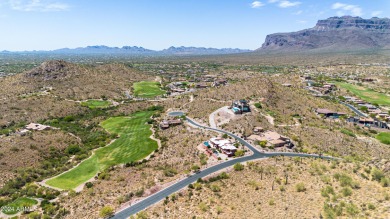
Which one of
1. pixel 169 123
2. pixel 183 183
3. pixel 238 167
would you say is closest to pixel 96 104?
pixel 169 123

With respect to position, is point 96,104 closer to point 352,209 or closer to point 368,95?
point 352,209

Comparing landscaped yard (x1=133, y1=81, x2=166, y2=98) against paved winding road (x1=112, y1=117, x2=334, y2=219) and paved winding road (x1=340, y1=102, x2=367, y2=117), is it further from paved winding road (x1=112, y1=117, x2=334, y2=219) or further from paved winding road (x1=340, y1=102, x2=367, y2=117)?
paved winding road (x1=340, y1=102, x2=367, y2=117)

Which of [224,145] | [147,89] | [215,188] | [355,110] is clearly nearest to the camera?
[215,188]

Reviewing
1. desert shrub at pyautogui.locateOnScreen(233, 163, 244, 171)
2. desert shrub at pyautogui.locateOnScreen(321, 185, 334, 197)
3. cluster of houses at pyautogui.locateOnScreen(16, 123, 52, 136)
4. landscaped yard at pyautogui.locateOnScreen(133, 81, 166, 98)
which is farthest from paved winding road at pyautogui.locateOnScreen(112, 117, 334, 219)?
landscaped yard at pyautogui.locateOnScreen(133, 81, 166, 98)

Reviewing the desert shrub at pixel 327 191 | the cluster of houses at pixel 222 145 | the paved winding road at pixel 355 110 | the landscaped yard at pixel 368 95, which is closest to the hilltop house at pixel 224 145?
the cluster of houses at pixel 222 145

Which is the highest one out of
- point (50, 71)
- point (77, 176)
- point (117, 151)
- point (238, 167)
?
point (50, 71)

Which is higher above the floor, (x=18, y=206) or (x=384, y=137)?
(x=384, y=137)

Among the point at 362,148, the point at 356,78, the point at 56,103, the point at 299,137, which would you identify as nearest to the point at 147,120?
the point at 56,103
